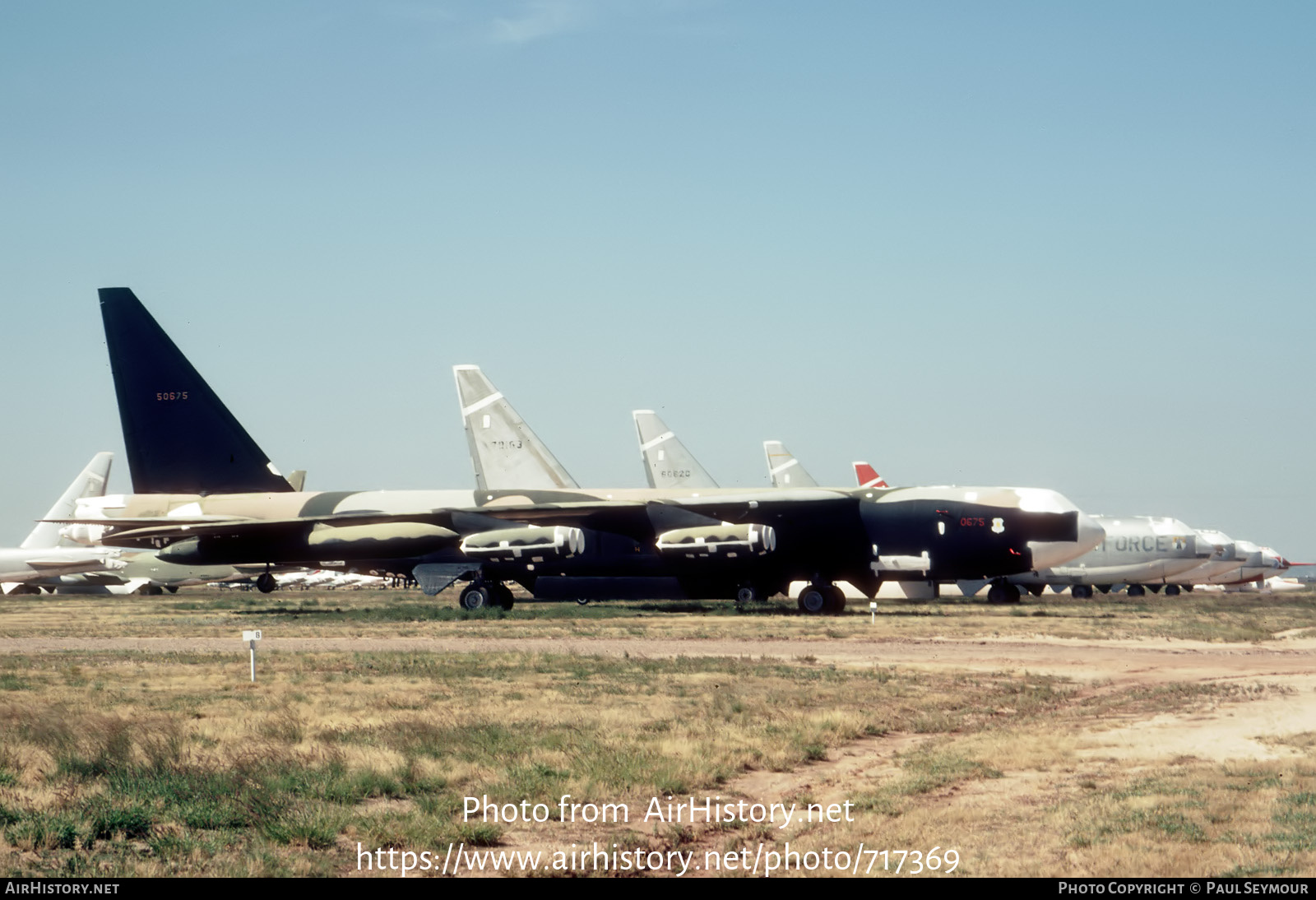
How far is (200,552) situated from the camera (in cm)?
4169

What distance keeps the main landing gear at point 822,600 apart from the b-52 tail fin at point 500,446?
1069 centimetres

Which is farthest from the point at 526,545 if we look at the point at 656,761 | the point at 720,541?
the point at 656,761

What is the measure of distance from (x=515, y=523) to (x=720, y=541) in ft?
24.8

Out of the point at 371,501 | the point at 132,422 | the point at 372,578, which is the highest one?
the point at 132,422

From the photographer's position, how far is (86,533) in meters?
43.7

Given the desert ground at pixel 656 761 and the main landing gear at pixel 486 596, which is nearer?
the desert ground at pixel 656 761

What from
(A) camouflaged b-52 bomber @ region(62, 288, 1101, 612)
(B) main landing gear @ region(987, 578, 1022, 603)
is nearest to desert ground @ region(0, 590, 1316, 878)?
(A) camouflaged b-52 bomber @ region(62, 288, 1101, 612)

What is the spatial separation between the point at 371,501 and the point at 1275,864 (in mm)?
36984

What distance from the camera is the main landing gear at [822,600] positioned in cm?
4050

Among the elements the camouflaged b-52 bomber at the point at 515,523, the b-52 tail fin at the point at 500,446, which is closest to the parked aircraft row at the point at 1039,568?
the b-52 tail fin at the point at 500,446

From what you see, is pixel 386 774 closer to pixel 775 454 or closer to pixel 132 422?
pixel 132 422

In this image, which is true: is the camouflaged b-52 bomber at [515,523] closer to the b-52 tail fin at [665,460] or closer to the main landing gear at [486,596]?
the main landing gear at [486,596]

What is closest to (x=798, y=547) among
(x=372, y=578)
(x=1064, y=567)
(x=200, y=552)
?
(x=200, y=552)

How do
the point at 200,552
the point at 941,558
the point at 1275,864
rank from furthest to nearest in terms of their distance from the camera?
the point at 200,552
the point at 941,558
the point at 1275,864
